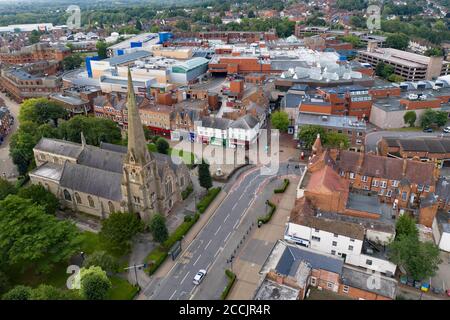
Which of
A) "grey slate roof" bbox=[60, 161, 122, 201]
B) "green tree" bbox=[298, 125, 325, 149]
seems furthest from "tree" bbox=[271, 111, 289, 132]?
"grey slate roof" bbox=[60, 161, 122, 201]

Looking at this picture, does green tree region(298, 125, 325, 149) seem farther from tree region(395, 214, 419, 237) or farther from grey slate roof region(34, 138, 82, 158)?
grey slate roof region(34, 138, 82, 158)

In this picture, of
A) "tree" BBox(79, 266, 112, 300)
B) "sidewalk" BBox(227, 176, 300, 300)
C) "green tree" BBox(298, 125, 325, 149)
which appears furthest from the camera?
"green tree" BBox(298, 125, 325, 149)

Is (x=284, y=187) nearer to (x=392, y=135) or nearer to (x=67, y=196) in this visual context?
(x=67, y=196)

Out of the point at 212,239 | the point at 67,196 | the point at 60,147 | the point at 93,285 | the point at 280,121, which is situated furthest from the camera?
the point at 280,121

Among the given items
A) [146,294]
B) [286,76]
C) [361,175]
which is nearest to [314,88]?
[286,76]

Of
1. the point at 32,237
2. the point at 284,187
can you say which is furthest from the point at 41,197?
the point at 284,187

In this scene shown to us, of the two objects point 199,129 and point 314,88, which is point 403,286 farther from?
point 314,88

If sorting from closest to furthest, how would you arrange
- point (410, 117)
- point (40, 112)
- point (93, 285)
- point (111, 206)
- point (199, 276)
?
1. point (93, 285)
2. point (199, 276)
3. point (111, 206)
4. point (40, 112)
5. point (410, 117)
